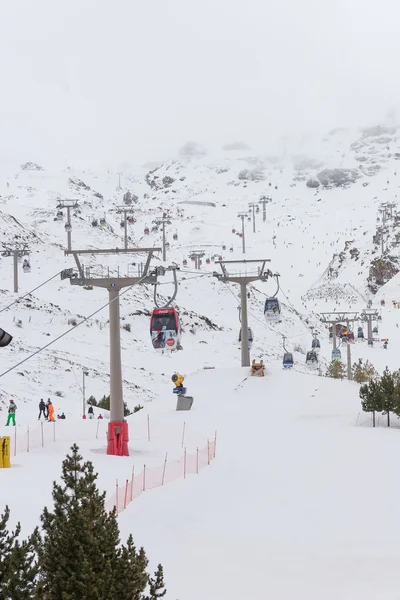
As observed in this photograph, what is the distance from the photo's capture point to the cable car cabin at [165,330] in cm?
2788

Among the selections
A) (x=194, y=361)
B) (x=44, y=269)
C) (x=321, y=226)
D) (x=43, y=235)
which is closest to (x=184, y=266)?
(x=43, y=235)

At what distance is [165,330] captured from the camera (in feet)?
91.8

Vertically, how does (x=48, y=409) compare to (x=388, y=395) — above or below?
below

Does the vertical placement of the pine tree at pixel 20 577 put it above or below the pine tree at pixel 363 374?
above

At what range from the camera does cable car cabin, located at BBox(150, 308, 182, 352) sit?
27.9m

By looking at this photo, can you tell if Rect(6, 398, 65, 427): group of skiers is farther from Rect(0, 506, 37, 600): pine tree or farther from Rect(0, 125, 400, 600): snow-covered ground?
Rect(0, 506, 37, 600): pine tree

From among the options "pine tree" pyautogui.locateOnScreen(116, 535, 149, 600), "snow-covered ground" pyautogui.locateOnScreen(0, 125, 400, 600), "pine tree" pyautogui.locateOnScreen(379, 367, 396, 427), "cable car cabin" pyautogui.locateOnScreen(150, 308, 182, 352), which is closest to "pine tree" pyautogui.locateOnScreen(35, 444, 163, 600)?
"pine tree" pyautogui.locateOnScreen(116, 535, 149, 600)

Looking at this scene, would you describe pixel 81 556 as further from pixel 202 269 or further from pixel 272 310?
A: pixel 202 269

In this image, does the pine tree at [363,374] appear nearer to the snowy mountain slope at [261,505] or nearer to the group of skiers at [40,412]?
the snowy mountain slope at [261,505]

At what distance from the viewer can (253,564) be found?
53.4 feet

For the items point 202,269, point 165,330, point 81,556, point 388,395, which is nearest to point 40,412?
point 165,330

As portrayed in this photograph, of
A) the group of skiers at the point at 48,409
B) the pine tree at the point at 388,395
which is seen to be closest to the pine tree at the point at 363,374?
the pine tree at the point at 388,395

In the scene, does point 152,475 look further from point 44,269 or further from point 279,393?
point 44,269

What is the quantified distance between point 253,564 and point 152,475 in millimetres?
7176
